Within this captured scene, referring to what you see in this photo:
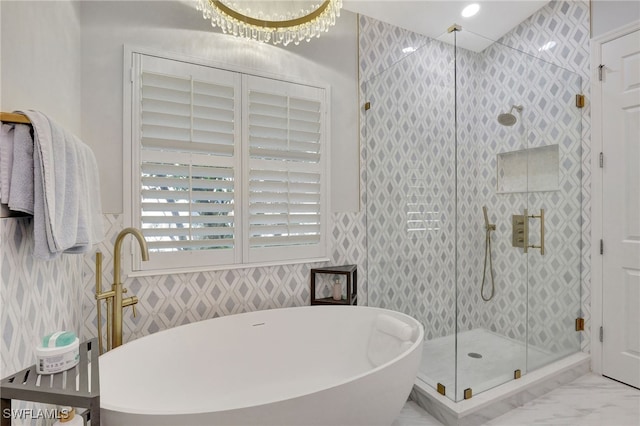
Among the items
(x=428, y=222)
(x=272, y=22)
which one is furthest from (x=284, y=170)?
(x=428, y=222)

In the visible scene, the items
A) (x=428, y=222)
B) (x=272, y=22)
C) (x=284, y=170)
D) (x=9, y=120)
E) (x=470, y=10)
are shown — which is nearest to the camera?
(x=9, y=120)

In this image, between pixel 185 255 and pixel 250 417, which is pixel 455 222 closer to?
pixel 250 417

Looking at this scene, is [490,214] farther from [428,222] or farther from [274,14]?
[274,14]

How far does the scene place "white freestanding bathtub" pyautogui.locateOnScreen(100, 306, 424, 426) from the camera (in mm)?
1158

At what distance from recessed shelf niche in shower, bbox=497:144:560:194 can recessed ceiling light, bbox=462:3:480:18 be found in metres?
1.23

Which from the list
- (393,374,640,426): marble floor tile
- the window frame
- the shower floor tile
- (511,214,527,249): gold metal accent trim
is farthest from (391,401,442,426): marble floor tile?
(511,214,527,249): gold metal accent trim

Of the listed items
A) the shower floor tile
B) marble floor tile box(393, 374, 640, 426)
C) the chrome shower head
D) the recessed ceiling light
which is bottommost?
marble floor tile box(393, 374, 640, 426)

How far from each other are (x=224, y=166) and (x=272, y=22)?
36.1 inches

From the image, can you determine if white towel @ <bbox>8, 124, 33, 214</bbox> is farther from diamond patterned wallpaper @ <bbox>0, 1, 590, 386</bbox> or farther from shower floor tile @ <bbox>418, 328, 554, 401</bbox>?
shower floor tile @ <bbox>418, 328, 554, 401</bbox>

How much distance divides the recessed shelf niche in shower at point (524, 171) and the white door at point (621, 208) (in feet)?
1.45

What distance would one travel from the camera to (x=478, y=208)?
212cm

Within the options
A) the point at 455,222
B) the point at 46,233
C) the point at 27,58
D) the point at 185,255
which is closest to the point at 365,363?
the point at 455,222

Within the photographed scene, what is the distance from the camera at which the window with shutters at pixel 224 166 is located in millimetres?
1949

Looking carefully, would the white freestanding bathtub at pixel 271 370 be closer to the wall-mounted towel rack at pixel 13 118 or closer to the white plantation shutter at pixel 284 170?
the white plantation shutter at pixel 284 170
